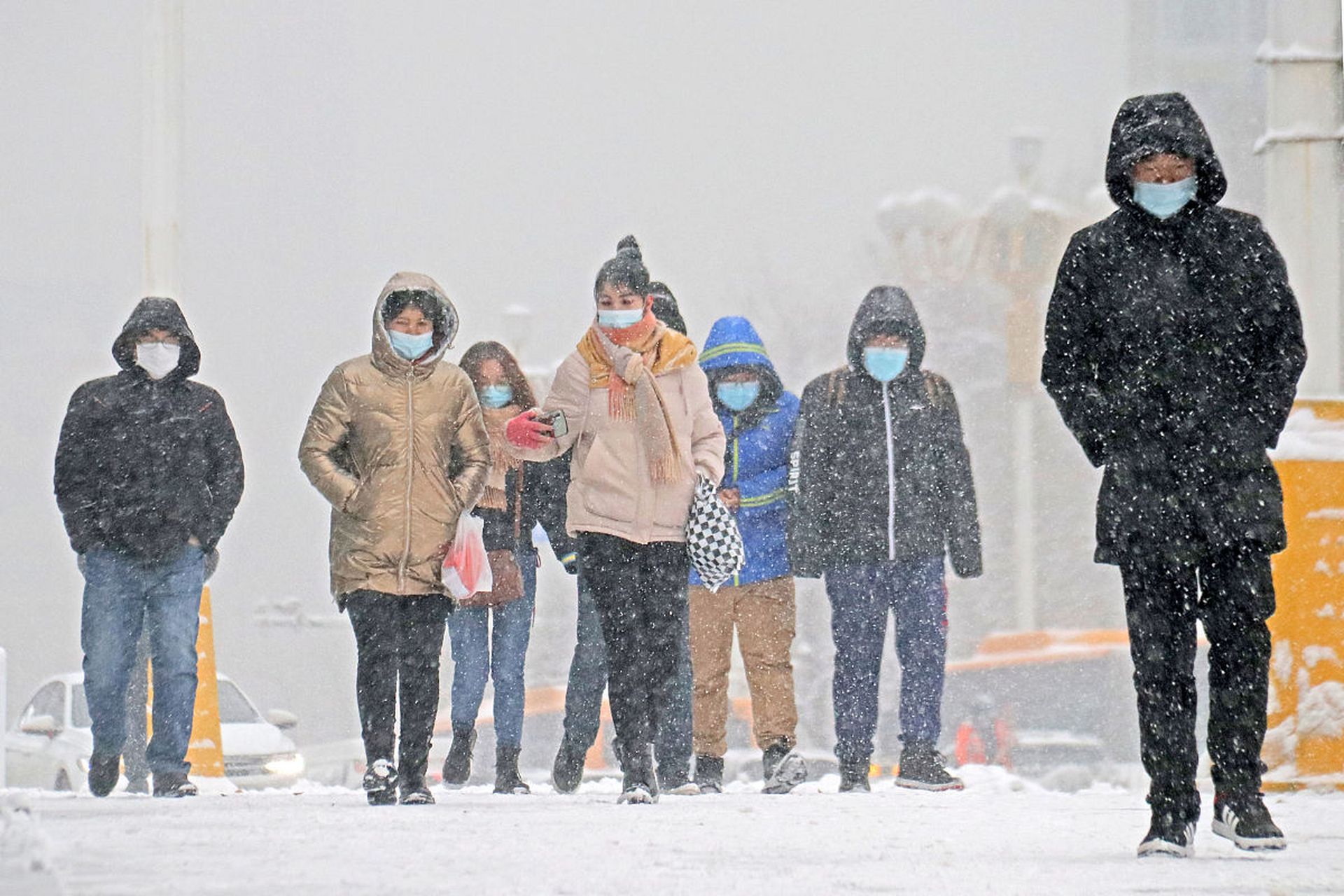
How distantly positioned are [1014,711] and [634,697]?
1930cm

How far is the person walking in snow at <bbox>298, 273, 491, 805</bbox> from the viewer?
6820 millimetres

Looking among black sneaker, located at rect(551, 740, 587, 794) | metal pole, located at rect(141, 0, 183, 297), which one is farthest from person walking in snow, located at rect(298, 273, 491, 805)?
metal pole, located at rect(141, 0, 183, 297)

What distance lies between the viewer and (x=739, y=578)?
8.34m

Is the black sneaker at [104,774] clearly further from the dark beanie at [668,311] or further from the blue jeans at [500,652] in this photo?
the dark beanie at [668,311]

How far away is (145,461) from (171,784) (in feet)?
3.99

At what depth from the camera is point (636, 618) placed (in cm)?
673

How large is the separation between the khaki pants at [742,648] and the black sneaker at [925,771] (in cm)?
48

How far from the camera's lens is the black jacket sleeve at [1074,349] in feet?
16.6

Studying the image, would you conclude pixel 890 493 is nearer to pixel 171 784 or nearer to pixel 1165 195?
pixel 171 784

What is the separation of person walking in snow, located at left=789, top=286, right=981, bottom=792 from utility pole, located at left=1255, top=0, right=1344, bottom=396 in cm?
150

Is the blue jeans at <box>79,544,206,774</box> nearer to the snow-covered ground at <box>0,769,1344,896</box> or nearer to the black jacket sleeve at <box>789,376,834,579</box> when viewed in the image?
the snow-covered ground at <box>0,769,1344,896</box>

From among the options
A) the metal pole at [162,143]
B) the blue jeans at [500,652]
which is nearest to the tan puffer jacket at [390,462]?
the blue jeans at [500,652]

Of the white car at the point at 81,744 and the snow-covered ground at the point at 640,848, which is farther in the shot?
the white car at the point at 81,744

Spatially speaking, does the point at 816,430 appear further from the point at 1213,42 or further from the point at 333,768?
the point at 1213,42
